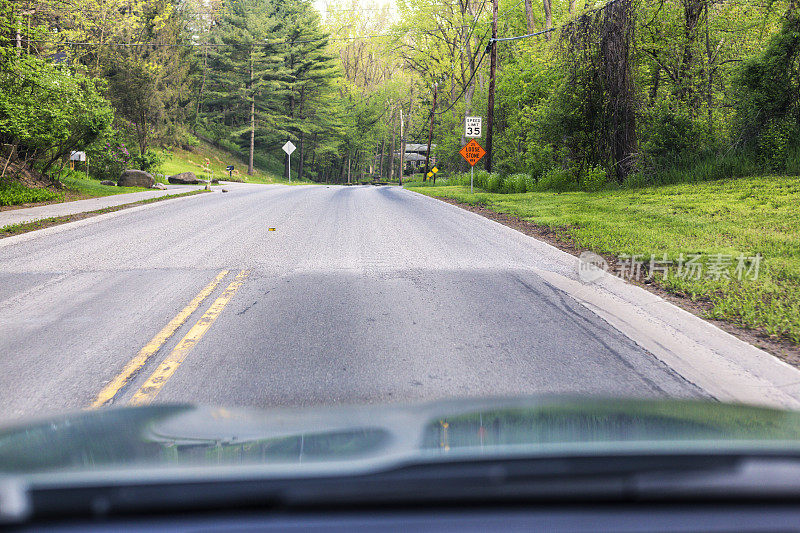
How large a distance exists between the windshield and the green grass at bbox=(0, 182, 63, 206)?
0.12 m

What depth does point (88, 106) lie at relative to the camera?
21.5m

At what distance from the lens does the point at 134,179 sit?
28.7 m

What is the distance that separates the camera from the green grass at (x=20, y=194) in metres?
16.5

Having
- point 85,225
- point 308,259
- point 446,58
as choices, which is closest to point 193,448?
point 308,259

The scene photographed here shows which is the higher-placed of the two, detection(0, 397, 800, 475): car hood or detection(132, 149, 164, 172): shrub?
detection(132, 149, 164, 172): shrub

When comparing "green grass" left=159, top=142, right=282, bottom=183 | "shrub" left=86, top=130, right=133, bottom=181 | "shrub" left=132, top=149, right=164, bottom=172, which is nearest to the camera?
"shrub" left=86, top=130, right=133, bottom=181

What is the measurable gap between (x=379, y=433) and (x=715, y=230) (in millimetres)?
10118

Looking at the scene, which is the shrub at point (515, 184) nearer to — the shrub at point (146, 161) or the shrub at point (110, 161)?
the shrub at point (110, 161)

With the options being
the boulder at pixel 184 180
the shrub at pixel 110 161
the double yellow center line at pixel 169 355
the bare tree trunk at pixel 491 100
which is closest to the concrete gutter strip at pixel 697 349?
the double yellow center line at pixel 169 355

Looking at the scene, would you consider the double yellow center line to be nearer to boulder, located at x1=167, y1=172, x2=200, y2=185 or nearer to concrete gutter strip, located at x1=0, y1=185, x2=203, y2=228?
concrete gutter strip, located at x1=0, y1=185, x2=203, y2=228

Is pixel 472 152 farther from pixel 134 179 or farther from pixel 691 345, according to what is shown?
pixel 691 345

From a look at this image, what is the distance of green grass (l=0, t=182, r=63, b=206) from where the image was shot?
16.5 meters

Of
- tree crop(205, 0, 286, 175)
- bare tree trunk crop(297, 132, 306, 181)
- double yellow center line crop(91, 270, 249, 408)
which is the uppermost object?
tree crop(205, 0, 286, 175)

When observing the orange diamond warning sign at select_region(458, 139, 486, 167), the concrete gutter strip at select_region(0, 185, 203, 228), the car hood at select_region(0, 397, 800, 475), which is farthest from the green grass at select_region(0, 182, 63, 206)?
the car hood at select_region(0, 397, 800, 475)
